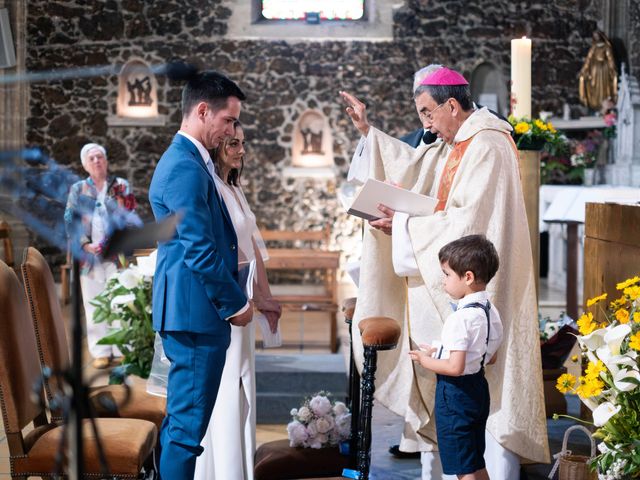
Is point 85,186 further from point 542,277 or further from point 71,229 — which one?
point 542,277

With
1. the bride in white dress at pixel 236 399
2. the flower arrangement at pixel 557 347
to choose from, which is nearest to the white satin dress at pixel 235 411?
the bride in white dress at pixel 236 399

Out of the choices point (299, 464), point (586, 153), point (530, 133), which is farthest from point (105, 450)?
point (586, 153)

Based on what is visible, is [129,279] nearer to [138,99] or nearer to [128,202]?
[128,202]

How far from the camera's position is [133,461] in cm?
279

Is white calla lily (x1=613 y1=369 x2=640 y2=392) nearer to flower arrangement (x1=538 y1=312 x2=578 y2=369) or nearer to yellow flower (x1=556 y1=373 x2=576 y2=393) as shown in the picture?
yellow flower (x1=556 y1=373 x2=576 y2=393)

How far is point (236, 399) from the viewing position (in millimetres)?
3057

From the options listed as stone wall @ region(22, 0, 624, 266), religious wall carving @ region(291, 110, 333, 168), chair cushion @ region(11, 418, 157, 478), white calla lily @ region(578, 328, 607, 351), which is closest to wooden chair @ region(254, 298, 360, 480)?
chair cushion @ region(11, 418, 157, 478)

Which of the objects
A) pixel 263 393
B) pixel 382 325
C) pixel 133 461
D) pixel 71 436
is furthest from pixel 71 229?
pixel 263 393

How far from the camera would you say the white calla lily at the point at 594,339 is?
8.46ft

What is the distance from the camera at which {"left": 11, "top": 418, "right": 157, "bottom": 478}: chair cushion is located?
2768 millimetres

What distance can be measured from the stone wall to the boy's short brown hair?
29.0 feet

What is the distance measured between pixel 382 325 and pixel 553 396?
1880mm

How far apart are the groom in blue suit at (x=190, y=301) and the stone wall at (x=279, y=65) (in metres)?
8.84

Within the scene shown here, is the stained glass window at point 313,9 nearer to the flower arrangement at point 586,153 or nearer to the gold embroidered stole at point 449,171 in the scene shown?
the flower arrangement at point 586,153
